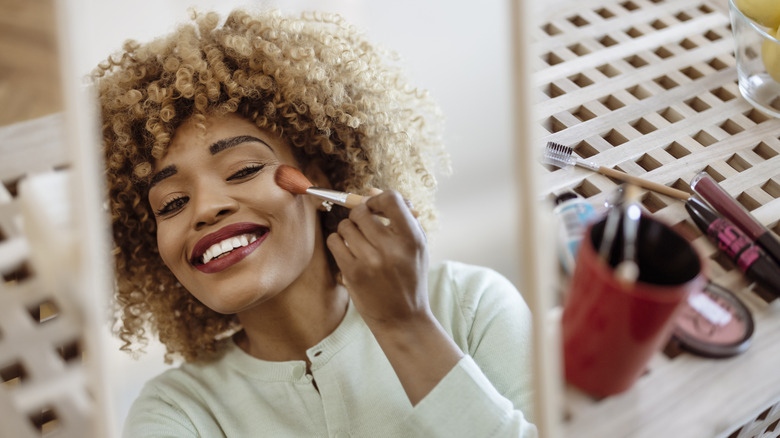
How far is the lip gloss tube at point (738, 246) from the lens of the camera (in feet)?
1.75

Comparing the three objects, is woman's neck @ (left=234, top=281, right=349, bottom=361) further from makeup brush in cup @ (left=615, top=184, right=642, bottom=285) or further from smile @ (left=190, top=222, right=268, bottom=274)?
makeup brush in cup @ (left=615, top=184, right=642, bottom=285)

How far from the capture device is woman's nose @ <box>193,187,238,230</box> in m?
0.70

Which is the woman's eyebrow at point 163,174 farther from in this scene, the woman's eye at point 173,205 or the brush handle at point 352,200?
the brush handle at point 352,200

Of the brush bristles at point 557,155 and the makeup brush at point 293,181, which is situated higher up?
the makeup brush at point 293,181

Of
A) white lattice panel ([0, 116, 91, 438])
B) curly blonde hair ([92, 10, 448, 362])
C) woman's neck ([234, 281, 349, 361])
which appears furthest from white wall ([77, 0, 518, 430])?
white lattice panel ([0, 116, 91, 438])

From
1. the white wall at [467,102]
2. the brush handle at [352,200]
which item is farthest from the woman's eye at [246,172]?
the white wall at [467,102]

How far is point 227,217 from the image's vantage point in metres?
0.71

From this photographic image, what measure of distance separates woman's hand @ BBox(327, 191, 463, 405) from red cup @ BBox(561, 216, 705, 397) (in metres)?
0.17

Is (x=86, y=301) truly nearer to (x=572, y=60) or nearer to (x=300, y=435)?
Answer: (x=300, y=435)

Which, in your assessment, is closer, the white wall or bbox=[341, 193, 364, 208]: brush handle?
bbox=[341, 193, 364, 208]: brush handle

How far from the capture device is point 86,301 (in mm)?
362

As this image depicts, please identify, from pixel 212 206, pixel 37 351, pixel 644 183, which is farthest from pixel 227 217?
pixel 644 183

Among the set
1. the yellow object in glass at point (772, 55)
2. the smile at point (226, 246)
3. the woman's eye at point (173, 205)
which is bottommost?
the yellow object in glass at point (772, 55)

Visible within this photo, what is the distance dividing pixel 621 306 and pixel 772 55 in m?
0.41
